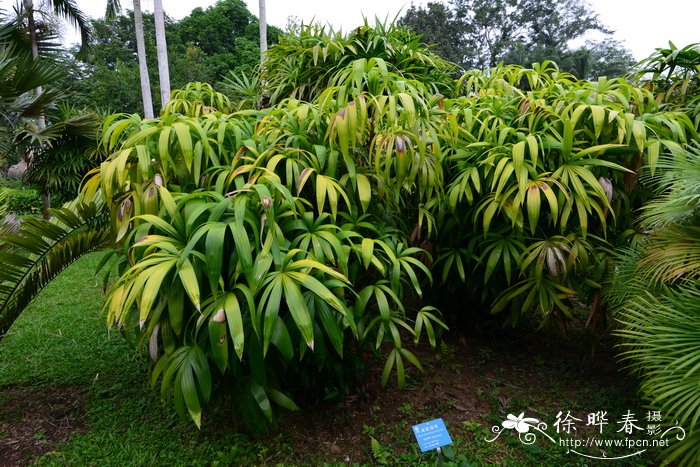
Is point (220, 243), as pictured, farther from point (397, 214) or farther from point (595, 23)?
point (595, 23)

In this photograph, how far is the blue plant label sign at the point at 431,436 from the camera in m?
1.26

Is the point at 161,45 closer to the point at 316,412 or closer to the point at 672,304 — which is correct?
the point at 316,412

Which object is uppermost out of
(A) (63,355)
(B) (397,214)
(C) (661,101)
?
(C) (661,101)

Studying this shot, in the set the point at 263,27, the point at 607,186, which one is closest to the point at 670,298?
the point at 607,186

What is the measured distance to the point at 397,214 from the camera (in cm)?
198

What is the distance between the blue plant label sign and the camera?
49.5 inches

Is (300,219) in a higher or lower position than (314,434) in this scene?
higher

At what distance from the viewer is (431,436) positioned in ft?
4.16

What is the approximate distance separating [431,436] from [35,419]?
183cm

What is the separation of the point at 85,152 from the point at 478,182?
13.5 ft

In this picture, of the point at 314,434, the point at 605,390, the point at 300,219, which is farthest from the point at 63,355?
the point at 605,390

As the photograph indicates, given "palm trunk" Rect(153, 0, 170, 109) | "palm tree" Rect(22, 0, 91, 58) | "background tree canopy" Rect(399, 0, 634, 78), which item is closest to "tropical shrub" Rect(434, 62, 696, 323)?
"palm trunk" Rect(153, 0, 170, 109)

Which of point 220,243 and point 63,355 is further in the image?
point 63,355

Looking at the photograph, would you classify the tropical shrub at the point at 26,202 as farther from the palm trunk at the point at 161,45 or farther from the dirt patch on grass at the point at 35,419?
the dirt patch on grass at the point at 35,419
